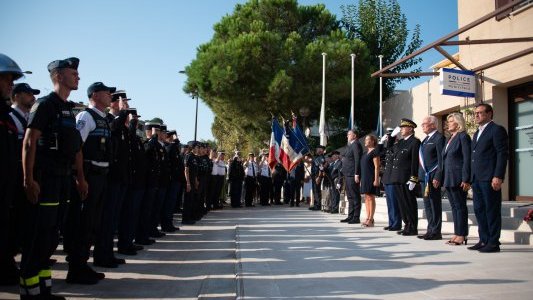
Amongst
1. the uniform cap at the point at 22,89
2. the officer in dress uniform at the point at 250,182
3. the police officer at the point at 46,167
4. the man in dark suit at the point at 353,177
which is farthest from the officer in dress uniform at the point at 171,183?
the officer in dress uniform at the point at 250,182

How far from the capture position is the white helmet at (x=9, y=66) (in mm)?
3729

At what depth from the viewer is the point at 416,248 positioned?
7109mm

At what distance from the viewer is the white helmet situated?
3729 mm

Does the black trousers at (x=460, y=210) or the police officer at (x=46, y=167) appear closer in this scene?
the police officer at (x=46, y=167)

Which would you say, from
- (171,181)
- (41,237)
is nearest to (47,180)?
(41,237)

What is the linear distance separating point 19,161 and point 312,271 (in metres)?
3.51

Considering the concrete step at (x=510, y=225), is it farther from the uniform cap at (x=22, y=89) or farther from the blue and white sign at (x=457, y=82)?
the uniform cap at (x=22, y=89)

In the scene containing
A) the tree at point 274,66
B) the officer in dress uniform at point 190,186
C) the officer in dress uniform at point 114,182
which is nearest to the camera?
the officer in dress uniform at point 114,182

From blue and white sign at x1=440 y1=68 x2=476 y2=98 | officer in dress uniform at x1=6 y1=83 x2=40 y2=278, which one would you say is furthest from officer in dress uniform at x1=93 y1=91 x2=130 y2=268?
blue and white sign at x1=440 y1=68 x2=476 y2=98

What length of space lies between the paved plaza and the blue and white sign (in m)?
4.40

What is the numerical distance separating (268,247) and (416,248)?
226 centimetres

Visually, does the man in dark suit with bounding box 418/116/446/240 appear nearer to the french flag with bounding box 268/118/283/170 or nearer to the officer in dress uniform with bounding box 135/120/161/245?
the officer in dress uniform with bounding box 135/120/161/245

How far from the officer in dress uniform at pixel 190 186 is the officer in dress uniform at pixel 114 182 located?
4.56 meters

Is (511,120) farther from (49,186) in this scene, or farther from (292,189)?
(49,186)
